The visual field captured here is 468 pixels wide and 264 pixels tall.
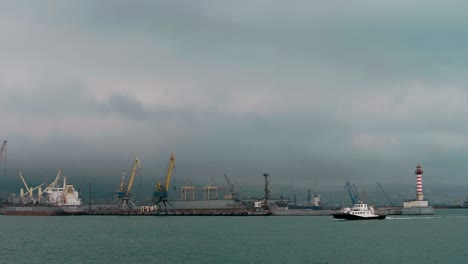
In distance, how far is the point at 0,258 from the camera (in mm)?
60719

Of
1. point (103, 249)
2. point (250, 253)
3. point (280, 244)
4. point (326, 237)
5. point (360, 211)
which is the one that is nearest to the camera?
point (250, 253)

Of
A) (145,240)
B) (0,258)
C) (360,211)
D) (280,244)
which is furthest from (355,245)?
(360,211)

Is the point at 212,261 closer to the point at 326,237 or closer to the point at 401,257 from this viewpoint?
the point at 401,257

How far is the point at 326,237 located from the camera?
285 ft

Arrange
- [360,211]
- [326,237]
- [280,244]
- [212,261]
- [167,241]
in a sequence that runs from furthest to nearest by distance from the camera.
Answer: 1. [360,211]
2. [326,237]
3. [167,241]
4. [280,244]
5. [212,261]

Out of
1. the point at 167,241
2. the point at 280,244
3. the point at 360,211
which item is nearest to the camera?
the point at 280,244

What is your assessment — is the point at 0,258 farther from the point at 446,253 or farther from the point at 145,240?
the point at 446,253

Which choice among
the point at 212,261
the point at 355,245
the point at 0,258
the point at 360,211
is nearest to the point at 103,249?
the point at 0,258

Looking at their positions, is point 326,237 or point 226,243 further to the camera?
point 326,237

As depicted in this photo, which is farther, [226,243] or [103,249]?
[226,243]

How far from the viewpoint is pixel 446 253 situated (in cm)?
6444

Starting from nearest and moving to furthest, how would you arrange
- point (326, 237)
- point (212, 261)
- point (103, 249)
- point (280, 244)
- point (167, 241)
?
point (212, 261)
point (103, 249)
point (280, 244)
point (167, 241)
point (326, 237)

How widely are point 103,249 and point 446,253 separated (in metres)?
40.7

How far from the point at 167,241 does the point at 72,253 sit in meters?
18.1
